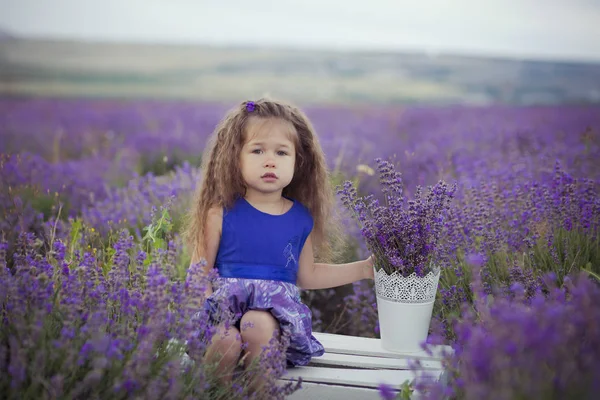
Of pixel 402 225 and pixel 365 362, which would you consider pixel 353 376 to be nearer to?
pixel 365 362

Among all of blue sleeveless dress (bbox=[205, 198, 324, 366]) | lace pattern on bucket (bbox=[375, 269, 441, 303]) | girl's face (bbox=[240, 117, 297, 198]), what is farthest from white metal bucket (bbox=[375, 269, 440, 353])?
girl's face (bbox=[240, 117, 297, 198])

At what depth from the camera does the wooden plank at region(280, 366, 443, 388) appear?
208 cm

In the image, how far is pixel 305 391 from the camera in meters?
2.09

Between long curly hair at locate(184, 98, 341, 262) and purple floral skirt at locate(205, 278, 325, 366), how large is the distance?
0.22 meters

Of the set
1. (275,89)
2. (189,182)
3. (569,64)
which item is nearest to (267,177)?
Answer: (189,182)

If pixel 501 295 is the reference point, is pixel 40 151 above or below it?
below

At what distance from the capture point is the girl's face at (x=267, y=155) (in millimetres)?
2307

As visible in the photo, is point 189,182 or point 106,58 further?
point 106,58

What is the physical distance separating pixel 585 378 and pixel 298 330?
113cm

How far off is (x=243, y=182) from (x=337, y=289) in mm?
1260

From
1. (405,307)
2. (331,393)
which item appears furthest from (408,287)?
(331,393)

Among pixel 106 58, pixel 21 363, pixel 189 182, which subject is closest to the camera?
pixel 21 363

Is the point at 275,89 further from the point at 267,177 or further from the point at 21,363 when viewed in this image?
the point at 21,363

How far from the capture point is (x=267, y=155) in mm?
2316
